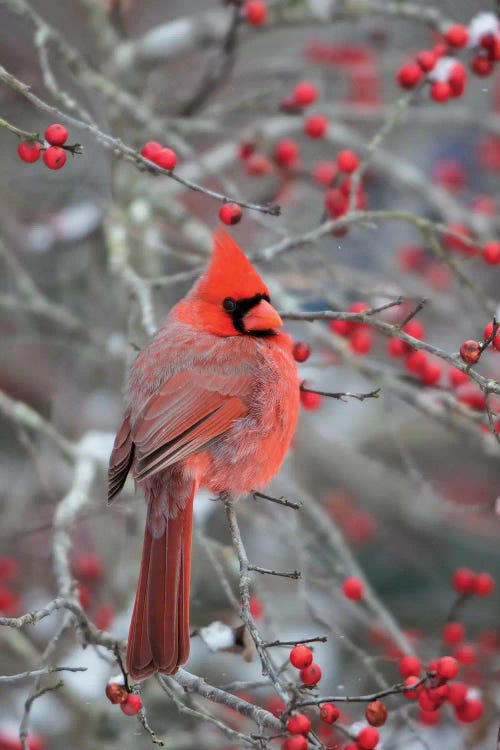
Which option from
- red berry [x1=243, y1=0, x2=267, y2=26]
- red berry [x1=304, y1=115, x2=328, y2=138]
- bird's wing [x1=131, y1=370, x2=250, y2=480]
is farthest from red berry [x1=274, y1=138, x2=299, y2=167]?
bird's wing [x1=131, y1=370, x2=250, y2=480]

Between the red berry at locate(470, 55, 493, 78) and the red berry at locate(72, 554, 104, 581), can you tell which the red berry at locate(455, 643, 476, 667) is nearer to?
the red berry at locate(72, 554, 104, 581)

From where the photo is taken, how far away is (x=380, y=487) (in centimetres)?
468

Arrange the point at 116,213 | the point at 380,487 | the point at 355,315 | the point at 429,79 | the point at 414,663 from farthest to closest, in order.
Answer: the point at 380,487 → the point at 116,213 → the point at 429,79 → the point at 414,663 → the point at 355,315

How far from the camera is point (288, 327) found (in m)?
4.62

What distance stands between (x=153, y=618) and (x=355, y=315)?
30.7 inches

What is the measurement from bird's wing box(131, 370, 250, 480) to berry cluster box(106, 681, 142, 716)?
557mm

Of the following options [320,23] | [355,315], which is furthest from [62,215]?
[355,315]

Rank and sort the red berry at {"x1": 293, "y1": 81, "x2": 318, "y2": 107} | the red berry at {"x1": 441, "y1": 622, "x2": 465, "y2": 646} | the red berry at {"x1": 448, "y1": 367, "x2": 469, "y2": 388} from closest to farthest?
the red berry at {"x1": 448, "y1": 367, "x2": 469, "y2": 388} → the red berry at {"x1": 441, "y1": 622, "x2": 465, "y2": 646} → the red berry at {"x1": 293, "y1": 81, "x2": 318, "y2": 107}

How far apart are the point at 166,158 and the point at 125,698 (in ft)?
3.95

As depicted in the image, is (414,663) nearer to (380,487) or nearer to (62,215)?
(380,487)

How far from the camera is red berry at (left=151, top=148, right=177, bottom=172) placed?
2330mm

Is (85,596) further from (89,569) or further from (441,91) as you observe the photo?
(441,91)

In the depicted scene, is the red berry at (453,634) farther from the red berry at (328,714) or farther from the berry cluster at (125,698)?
the berry cluster at (125,698)

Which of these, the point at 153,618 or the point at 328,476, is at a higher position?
the point at 153,618
